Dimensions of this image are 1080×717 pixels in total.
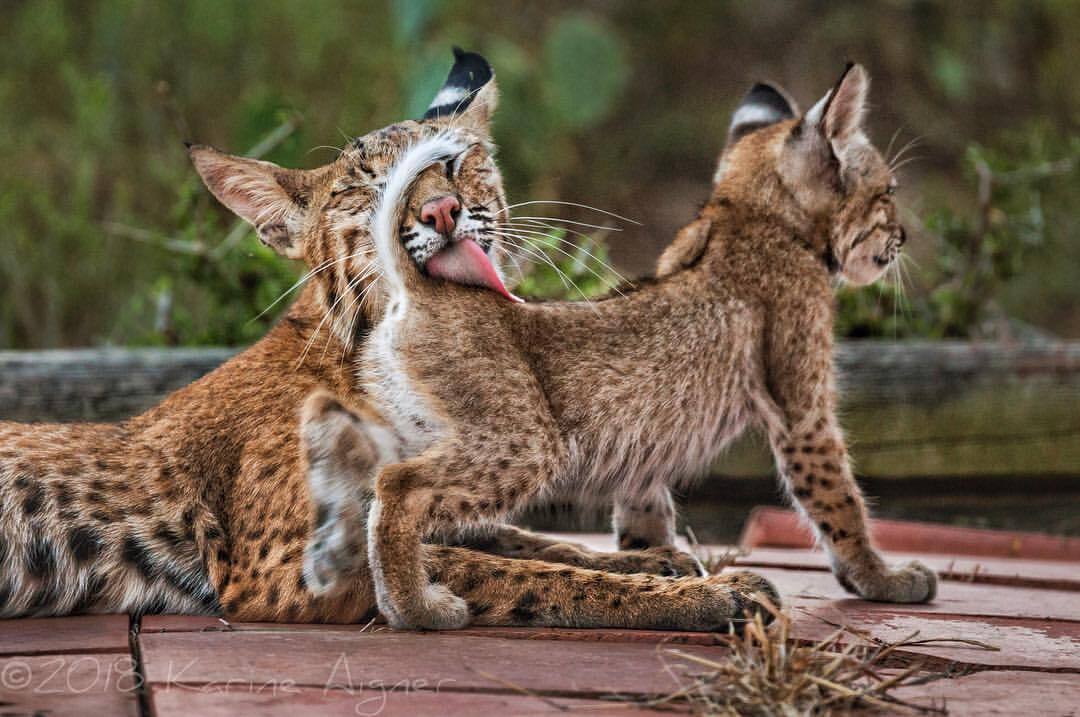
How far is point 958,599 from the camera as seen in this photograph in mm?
4008

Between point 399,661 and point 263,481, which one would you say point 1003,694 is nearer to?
point 399,661

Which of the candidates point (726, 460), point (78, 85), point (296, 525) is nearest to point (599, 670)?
point (296, 525)

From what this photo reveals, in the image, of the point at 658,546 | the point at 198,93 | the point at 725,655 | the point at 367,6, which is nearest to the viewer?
the point at 725,655

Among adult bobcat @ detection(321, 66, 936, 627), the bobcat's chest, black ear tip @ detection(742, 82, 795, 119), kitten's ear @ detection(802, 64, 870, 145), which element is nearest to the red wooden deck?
adult bobcat @ detection(321, 66, 936, 627)

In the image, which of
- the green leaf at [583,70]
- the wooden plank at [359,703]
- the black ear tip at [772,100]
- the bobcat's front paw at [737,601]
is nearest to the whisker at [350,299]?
the bobcat's front paw at [737,601]

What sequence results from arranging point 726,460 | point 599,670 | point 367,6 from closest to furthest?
point 599,670, point 726,460, point 367,6

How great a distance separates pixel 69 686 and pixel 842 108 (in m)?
2.87

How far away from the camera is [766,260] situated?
4.10 meters

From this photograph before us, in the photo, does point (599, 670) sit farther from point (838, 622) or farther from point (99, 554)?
point (99, 554)

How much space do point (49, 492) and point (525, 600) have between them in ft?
4.53

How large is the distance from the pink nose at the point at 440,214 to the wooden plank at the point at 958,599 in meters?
1.38

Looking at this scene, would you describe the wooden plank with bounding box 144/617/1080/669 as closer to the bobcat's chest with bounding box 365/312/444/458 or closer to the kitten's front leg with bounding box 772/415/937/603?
the kitten's front leg with bounding box 772/415/937/603

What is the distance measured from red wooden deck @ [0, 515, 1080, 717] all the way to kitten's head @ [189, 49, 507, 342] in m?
1.09

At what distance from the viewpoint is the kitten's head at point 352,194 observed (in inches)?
151
